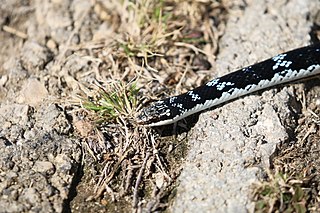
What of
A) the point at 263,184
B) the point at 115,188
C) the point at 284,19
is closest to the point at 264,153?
the point at 263,184

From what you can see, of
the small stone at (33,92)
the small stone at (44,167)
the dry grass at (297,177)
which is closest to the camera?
the dry grass at (297,177)

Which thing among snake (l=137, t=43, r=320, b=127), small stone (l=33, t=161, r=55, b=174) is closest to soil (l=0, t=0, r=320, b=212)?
small stone (l=33, t=161, r=55, b=174)

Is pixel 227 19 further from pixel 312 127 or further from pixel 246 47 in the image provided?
→ pixel 312 127

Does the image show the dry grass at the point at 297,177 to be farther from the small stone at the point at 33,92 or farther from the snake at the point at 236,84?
the small stone at the point at 33,92

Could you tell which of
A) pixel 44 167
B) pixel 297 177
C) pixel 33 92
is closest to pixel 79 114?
pixel 33 92

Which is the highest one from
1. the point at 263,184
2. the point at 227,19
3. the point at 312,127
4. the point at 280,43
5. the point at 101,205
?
the point at 227,19

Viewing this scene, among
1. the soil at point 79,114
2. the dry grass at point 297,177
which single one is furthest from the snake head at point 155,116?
the dry grass at point 297,177

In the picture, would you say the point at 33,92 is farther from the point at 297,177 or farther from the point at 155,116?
the point at 297,177
